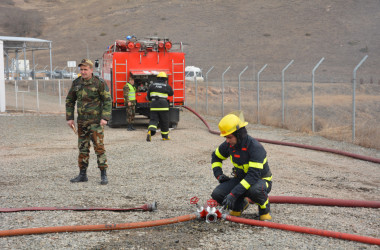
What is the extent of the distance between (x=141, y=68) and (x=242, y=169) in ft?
34.0

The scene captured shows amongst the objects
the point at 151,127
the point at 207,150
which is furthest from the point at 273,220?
the point at 151,127

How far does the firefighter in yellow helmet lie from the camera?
507 centimetres

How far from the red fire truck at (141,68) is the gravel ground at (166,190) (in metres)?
1.97

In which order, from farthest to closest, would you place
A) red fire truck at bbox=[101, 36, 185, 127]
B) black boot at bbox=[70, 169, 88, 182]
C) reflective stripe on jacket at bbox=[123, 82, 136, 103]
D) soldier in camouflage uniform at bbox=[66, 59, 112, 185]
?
red fire truck at bbox=[101, 36, 185, 127]
reflective stripe on jacket at bbox=[123, 82, 136, 103]
black boot at bbox=[70, 169, 88, 182]
soldier in camouflage uniform at bbox=[66, 59, 112, 185]

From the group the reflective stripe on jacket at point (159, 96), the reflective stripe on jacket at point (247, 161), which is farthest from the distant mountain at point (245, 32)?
the reflective stripe on jacket at point (247, 161)

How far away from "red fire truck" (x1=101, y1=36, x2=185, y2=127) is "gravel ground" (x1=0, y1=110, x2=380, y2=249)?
1.97m

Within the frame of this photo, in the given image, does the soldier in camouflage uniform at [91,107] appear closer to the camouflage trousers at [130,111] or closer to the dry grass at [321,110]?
the camouflage trousers at [130,111]

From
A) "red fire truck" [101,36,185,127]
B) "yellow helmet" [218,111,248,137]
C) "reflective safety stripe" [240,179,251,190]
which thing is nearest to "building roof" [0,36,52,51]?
"red fire truck" [101,36,185,127]

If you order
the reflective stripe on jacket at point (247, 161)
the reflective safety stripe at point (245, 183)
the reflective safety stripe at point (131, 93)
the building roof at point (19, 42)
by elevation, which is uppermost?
the building roof at point (19, 42)

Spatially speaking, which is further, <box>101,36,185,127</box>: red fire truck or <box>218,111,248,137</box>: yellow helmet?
<box>101,36,185,127</box>: red fire truck

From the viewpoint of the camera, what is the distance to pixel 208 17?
63.3m

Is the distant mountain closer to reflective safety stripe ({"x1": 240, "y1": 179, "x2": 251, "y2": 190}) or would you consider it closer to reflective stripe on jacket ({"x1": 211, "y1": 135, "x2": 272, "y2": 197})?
reflective stripe on jacket ({"x1": 211, "y1": 135, "x2": 272, "y2": 197})

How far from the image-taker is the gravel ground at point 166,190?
479 cm

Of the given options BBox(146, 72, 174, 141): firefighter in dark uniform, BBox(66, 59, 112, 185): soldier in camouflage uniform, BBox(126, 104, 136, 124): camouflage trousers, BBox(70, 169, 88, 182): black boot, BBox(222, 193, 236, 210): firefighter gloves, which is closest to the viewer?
BBox(222, 193, 236, 210): firefighter gloves
